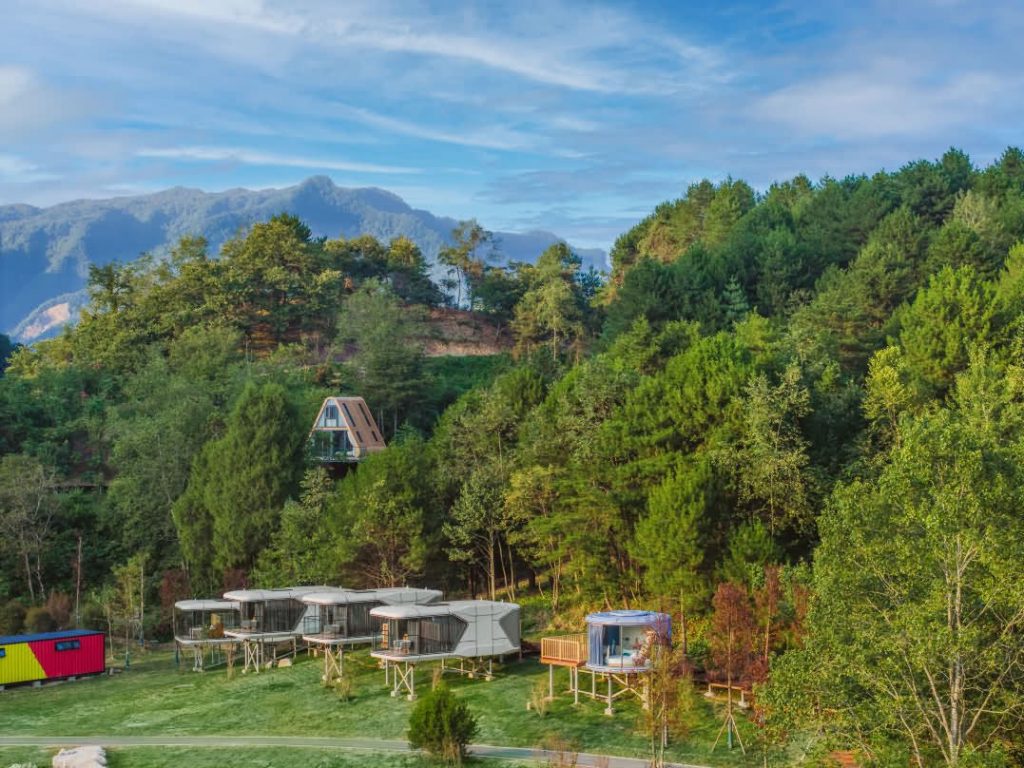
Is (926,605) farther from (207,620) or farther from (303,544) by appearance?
(303,544)

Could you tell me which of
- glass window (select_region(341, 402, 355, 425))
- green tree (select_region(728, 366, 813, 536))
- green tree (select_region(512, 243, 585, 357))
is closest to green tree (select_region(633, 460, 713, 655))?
green tree (select_region(728, 366, 813, 536))

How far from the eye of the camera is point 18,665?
1770 inches

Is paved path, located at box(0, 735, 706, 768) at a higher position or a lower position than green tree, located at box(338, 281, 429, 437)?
lower

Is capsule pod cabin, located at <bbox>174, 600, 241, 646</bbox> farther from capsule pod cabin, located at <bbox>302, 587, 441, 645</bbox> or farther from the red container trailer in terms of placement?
capsule pod cabin, located at <bbox>302, 587, 441, 645</bbox>

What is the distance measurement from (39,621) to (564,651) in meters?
32.6

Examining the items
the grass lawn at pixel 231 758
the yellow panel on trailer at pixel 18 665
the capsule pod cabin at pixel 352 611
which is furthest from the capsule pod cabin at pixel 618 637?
the yellow panel on trailer at pixel 18 665

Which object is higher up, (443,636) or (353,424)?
(353,424)

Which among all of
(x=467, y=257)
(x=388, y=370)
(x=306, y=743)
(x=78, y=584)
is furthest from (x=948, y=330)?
(x=467, y=257)

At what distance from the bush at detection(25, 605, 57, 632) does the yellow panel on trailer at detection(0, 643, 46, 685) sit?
964 centimetres

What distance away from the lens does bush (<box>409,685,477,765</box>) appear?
29.7 metres

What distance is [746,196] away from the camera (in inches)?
4432

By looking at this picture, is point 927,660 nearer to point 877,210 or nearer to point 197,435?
point 197,435

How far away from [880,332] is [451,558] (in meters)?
27.0

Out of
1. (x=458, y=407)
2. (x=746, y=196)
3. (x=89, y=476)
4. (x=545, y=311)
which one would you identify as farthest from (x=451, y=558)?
(x=746, y=196)
